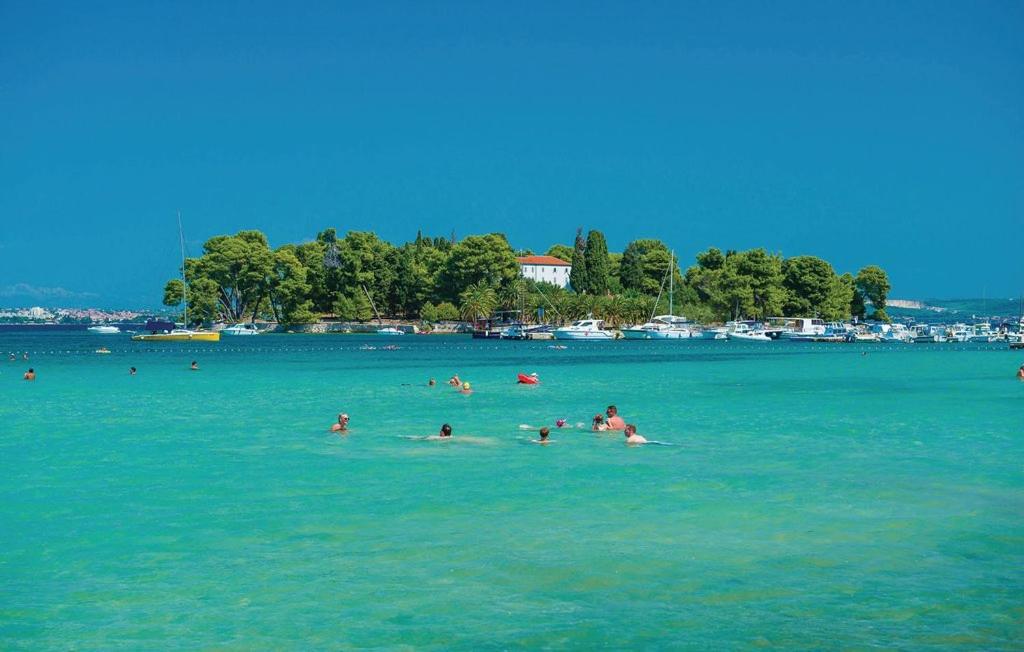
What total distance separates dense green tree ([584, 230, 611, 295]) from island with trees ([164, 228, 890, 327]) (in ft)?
0.58

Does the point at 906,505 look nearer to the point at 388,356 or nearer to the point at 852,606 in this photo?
the point at 852,606

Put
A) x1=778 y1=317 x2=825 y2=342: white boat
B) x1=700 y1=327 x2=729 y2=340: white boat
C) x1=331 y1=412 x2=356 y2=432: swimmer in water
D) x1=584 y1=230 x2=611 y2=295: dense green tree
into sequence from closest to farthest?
x1=331 y1=412 x2=356 y2=432: swimmer in water → x1=700 y1=327 x2=729 y2=340: white boat → x1=778 y1=317 x2=825 y2=342: white boat → x1=584 y1=230 x2=611 y2=295: dense green tree

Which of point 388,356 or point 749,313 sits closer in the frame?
point 388,356

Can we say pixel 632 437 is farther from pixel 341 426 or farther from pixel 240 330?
pixel 240 330

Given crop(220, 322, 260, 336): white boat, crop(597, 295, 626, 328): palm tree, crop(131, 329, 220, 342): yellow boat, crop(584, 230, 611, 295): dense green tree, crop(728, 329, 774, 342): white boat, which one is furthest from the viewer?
crop(584, 230, 611, 295): dense green tree

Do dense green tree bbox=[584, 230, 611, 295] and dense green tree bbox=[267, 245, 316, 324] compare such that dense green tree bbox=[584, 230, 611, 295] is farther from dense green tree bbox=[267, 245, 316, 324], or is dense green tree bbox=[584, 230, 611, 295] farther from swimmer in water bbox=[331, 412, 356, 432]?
swimmer in water bbox=[331, 412, 356, 432]

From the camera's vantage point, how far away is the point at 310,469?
30719 millimetres

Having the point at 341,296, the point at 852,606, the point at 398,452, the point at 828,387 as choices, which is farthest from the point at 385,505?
the point at 341,296

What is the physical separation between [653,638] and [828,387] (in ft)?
169

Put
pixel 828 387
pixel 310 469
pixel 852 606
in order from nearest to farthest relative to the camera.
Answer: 1. pixel 852 606
2. pixel 310 469
3. pixel 828 387

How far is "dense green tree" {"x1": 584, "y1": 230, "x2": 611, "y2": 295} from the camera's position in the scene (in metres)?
191

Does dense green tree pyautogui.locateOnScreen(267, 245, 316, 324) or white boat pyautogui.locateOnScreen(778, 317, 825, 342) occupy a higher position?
dense green tree pyautogui.locateOnScreen(267, 245, 316, 324)

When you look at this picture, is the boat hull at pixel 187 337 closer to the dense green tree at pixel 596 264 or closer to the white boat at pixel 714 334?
the dense green tree at pixel 596 264

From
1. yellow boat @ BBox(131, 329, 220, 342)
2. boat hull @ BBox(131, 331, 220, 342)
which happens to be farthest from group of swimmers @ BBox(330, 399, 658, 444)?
yellow boat @ BBox(131, 329, 220, 342)
